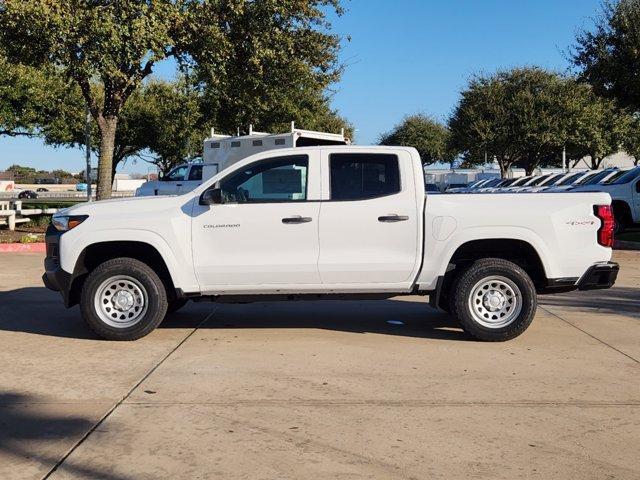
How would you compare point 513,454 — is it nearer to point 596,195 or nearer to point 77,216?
point 596,195

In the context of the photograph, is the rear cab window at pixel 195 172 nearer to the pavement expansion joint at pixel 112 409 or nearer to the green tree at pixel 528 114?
the pavement expansion joint at pixel 112 409

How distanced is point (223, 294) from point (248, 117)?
65.5ft

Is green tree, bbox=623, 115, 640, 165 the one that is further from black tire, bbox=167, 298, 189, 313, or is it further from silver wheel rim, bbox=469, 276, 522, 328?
black tire, bbox=167, 298, 189, 313

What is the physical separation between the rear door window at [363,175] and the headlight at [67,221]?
256 cm

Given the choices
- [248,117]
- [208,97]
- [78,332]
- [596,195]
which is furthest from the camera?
[208,97]

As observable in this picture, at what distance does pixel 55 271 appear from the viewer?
23.5ft

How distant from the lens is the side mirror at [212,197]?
693 cm

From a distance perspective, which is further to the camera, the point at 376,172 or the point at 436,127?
the point at 436,127

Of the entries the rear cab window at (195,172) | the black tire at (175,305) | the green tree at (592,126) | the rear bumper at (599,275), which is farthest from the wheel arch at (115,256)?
the green tree at (592,126)

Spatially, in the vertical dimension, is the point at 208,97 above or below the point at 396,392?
above

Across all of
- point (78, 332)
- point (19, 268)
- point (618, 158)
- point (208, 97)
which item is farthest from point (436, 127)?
point (78, 332)

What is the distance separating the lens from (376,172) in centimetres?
722

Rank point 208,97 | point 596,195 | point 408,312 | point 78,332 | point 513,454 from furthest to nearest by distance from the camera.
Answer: point 208,97 → point 408,312 → point 78,332 → point 596,195 → point 513,454

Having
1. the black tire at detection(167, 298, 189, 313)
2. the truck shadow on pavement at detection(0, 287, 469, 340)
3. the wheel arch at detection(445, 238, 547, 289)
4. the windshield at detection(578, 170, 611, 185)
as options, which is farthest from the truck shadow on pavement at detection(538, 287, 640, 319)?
the windshield at detection(578, 170, 611, 185)
